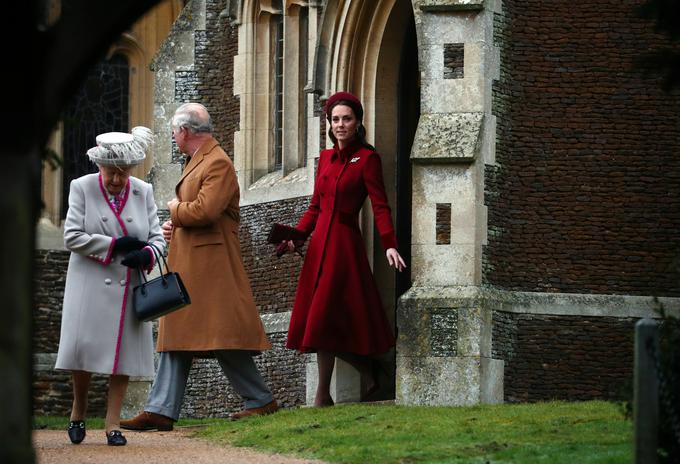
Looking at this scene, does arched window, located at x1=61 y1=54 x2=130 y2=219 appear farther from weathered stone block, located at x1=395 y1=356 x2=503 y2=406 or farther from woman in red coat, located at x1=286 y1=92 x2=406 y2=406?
weathered stone block, located at x1=395 y1=356 x2=503 y2=406

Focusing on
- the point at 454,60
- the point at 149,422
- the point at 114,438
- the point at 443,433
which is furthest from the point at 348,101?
the point at 114,438

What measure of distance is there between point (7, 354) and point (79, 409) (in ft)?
19.2

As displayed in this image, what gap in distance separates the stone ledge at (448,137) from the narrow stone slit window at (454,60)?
0.33 meters

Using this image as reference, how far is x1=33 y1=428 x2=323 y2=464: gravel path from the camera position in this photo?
1089 cm

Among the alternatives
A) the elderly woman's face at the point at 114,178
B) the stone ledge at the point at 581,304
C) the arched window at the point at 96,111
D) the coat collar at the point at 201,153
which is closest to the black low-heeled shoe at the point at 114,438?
the elderly woman's face at the point at 114,178

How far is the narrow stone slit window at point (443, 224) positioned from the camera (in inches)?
587

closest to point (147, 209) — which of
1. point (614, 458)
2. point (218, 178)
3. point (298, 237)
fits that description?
point (218, 178)

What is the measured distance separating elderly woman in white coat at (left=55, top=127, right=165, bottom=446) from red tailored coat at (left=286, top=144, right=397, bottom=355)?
250 cm

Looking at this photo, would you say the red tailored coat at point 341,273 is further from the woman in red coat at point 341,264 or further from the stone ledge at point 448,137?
the stone ledge at point 448,137

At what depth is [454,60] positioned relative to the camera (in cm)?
1506

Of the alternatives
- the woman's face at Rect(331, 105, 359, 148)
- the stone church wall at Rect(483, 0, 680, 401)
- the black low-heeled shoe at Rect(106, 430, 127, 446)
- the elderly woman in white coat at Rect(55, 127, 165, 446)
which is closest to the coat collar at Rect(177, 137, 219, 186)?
the elderly woman in white coat at Rect(55, 127, 165, 446)

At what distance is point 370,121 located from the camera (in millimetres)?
16891

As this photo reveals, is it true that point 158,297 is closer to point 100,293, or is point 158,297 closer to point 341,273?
point 100,293

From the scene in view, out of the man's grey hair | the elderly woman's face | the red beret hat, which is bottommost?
the elderly woman's face
